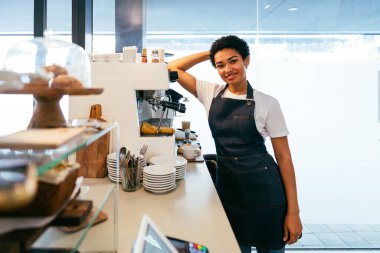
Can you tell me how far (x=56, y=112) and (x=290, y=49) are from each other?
2.81 m

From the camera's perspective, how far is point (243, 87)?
4.85ft

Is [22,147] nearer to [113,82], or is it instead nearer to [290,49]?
[113,82]

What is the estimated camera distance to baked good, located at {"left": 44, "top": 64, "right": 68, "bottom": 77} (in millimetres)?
579

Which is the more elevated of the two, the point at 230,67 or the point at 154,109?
the point at 230,67

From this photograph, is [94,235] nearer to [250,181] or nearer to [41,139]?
[41,139]

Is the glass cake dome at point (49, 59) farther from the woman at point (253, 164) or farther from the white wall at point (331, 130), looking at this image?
the white wall at point (331, 130)

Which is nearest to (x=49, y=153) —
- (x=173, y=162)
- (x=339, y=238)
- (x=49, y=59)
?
(x=49, y=59)

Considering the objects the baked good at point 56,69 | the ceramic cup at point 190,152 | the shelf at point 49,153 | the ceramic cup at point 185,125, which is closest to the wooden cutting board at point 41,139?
the shelf at point 49,153

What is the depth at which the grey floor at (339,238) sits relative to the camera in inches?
96.9

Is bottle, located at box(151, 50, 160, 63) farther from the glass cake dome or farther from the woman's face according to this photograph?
the glass cake dome

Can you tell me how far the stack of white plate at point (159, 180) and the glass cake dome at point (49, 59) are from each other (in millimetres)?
694

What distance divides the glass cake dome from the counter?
0.29 metres

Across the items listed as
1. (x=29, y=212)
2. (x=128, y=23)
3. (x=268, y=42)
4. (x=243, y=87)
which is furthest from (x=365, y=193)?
(x=29, y=212)

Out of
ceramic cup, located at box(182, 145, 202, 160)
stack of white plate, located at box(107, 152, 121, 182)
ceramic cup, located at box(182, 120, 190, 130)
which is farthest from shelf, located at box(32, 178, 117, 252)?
ceramic cup, located at box(182, 120, 190, 130)
